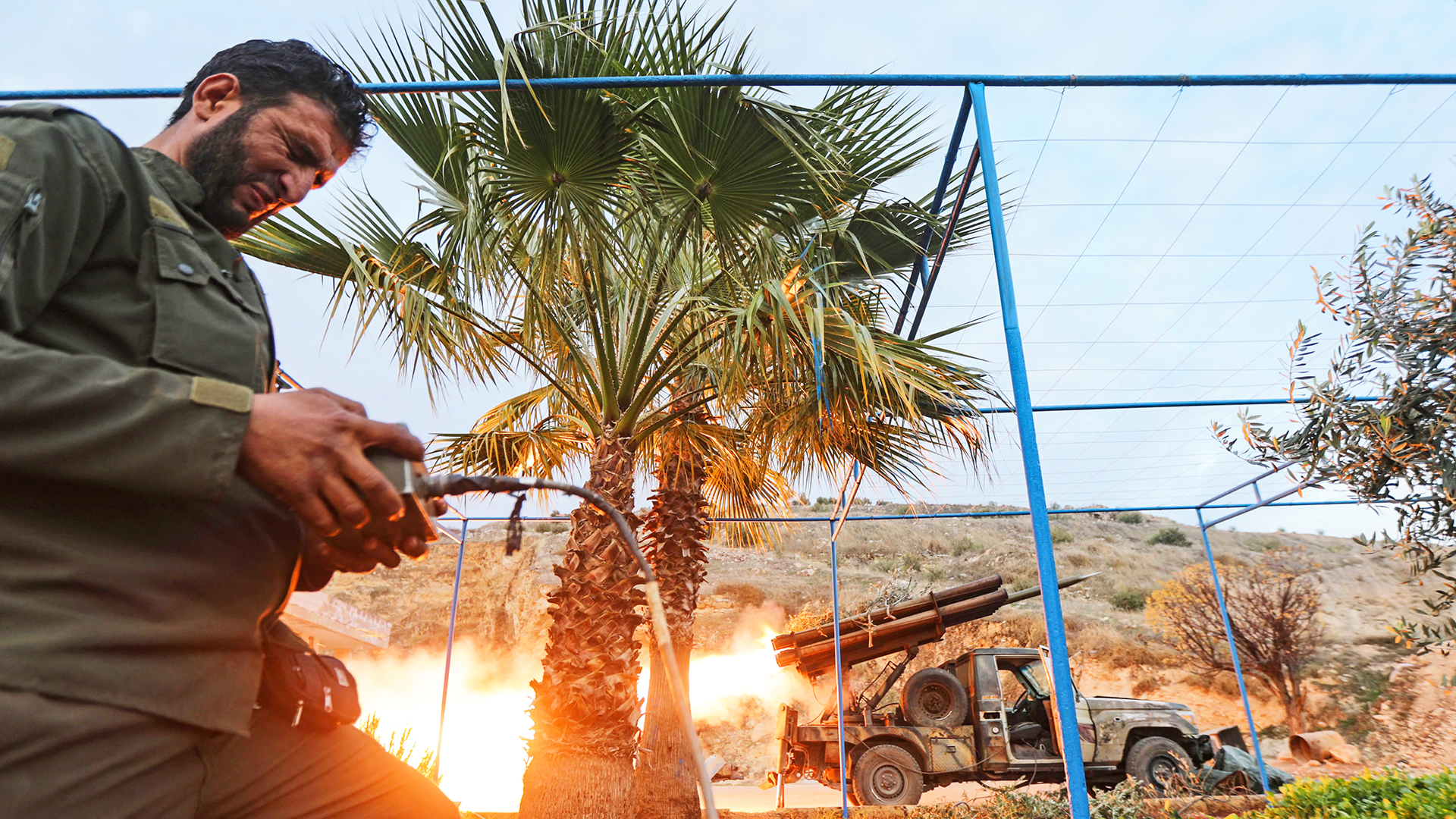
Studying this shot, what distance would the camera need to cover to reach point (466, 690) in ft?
77.6

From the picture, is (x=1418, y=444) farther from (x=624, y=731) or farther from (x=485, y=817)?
(x=485, y=817)

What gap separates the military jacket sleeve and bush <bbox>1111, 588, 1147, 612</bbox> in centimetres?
2928

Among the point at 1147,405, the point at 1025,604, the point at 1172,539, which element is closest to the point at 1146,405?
the point at 1147,405

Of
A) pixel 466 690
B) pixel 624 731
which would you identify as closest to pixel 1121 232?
pixel 624 731

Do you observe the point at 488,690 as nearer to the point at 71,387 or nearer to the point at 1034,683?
the point at 1034,683

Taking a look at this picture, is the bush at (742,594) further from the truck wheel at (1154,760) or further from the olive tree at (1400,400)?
the olive tree at (1400,400)

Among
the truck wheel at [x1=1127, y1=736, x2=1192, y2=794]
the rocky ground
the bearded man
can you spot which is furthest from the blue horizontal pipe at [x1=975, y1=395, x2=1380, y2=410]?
the rocky ground

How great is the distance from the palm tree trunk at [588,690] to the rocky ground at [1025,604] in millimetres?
16286

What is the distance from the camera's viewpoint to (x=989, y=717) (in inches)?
361

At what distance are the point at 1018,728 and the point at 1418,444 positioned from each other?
718 centimetres

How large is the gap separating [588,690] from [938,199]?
407cm

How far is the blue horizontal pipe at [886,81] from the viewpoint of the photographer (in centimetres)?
321

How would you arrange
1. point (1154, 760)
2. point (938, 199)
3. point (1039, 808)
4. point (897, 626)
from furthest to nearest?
point (897, 626) → point (1154, 760) → point (1039, 808) → point (938, 199)

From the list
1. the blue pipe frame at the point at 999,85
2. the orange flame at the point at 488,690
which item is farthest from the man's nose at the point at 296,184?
the orange flame at the point at 488,690
